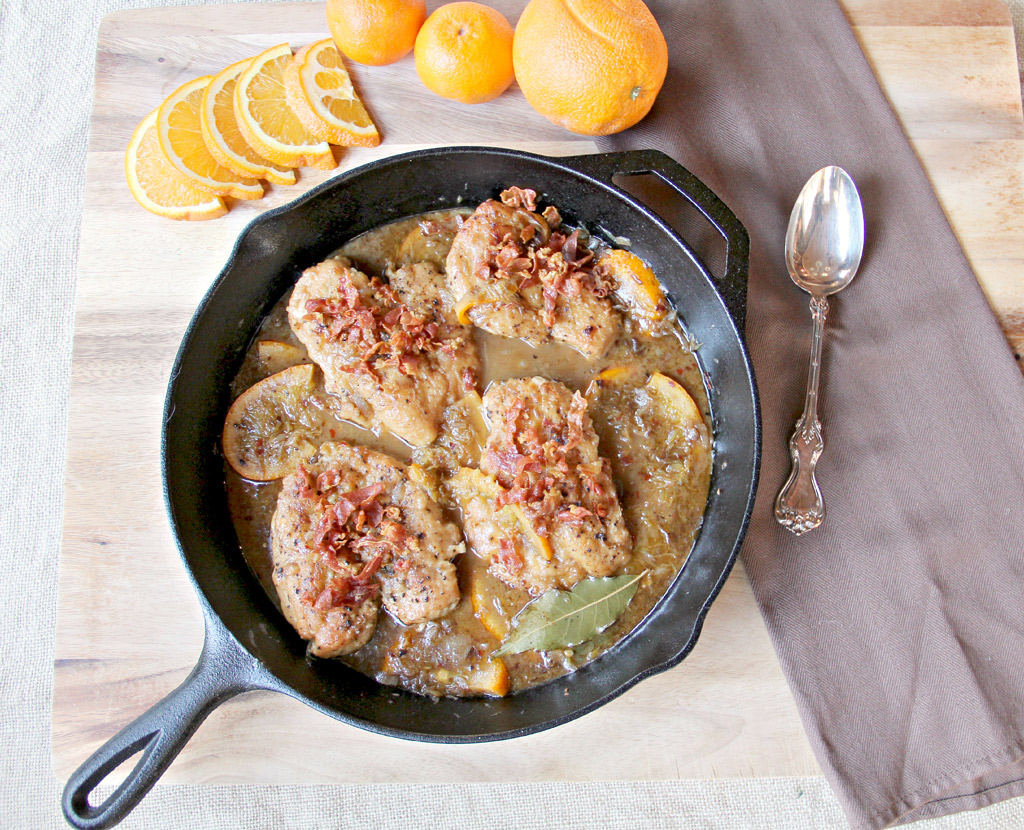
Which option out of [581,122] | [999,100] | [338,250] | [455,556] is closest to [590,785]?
[455,556]

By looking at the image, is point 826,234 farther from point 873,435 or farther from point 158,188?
point 158,188

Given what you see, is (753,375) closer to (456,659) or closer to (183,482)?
(456,659)

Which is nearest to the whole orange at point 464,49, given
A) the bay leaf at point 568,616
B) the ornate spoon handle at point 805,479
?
the ornate spoon handle at point 805,479

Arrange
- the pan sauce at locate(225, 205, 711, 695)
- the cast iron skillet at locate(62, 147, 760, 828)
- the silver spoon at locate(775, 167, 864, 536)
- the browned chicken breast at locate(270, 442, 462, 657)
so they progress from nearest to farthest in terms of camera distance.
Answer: the cast iron skillet at locate(62, 147, 760, 828)
the browned chicken breast at locate(270, 442, 462, 657)
the pan sauce at locate(225, 205, 711, 695)
the silver spoon at locate(775, 167, 864, 536)

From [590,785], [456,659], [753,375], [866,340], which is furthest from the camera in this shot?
[590,785]

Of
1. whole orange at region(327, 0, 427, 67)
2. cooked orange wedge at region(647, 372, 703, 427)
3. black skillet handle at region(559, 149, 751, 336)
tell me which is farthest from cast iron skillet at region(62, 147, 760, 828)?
whole orange at region(327, 0, 427, 67)

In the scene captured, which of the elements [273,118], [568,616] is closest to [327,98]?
[273,118]

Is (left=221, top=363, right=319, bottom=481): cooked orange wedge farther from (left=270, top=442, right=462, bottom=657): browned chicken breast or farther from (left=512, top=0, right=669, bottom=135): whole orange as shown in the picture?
(left=512, top=0, right=669, bottom=135): whole orange
